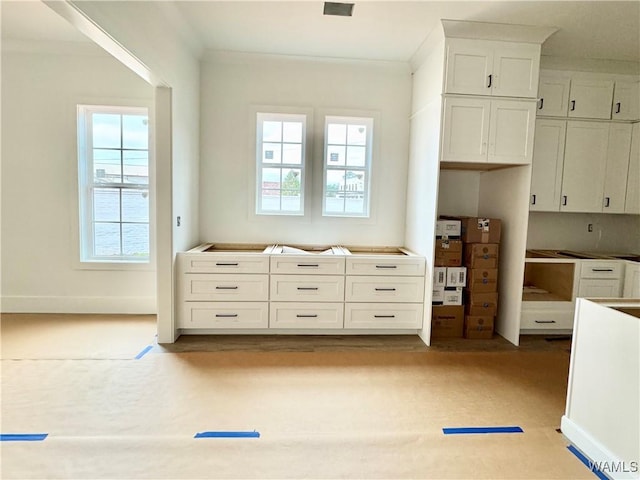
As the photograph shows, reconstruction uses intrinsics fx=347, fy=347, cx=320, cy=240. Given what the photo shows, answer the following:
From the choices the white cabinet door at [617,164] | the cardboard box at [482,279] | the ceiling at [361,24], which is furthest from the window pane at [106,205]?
the white cabinet door at [617,164]

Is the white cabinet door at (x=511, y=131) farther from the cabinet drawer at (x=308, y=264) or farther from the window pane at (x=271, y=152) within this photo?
the window pane at (x=271, y=152)

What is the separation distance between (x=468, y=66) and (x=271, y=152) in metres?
2.12

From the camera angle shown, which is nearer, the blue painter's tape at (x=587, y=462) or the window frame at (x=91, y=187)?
the blue painter's tape at (x=587, y=462)

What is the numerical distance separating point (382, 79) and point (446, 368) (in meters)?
3.04

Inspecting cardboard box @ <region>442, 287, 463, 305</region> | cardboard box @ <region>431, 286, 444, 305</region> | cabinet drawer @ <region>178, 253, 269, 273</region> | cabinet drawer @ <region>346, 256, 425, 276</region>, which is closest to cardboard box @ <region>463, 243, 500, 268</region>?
cardboard box @ <region>442, 287, 463, 305</region>

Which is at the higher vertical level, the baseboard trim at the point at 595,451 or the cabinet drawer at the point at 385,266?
the cabinet drawer at the point at 385,266

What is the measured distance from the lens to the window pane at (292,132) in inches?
154

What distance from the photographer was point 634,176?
358 cm

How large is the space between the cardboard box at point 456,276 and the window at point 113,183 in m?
3.29

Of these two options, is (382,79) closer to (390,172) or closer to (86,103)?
(390,172)

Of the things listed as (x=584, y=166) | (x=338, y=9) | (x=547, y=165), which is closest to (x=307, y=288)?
(x=338, y=9)

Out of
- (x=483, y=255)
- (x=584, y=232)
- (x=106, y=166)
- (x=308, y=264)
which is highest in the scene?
(x=106, y=166)

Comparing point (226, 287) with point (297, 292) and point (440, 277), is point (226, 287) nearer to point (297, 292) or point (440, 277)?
point (297, 292)

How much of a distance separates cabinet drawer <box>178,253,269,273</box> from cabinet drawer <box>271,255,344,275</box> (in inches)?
4.5
